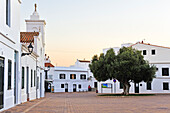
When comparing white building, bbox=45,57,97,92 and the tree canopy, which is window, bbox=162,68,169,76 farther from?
white building, bbox=45,57,97,92

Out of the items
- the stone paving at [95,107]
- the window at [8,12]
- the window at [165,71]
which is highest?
the window at [8,12]

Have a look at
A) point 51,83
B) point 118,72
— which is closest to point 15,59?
point 118,72

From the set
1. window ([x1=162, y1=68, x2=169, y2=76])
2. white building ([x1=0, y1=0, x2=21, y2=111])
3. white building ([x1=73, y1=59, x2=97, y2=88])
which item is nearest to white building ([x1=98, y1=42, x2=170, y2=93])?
window ([x1=162, y1=68, x2=169, y2=76])

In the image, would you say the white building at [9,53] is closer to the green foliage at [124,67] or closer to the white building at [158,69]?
the green foliage at [124,67]

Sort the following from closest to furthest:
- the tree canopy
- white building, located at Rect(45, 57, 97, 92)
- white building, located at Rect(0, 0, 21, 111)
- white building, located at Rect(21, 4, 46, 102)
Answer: white building, located at Rect(0, 0, 21, 111) → white building, located at Rect(21, 4, 46, 102) → the tree canopy → white building, located at Rect(45, 57, 97, 92)

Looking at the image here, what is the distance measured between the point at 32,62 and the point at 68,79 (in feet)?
130

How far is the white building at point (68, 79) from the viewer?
6481 centimetres

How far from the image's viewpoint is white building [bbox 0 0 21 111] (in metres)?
14.7

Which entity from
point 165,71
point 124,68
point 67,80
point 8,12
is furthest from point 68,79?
point 8,12

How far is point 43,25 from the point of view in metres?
39.4

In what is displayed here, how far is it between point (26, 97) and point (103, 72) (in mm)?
14138

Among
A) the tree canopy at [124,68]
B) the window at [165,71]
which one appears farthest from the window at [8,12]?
the window at [165,71]

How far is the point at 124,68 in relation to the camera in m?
33.6

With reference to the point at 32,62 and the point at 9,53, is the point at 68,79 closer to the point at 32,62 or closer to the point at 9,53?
the point at 32,62
